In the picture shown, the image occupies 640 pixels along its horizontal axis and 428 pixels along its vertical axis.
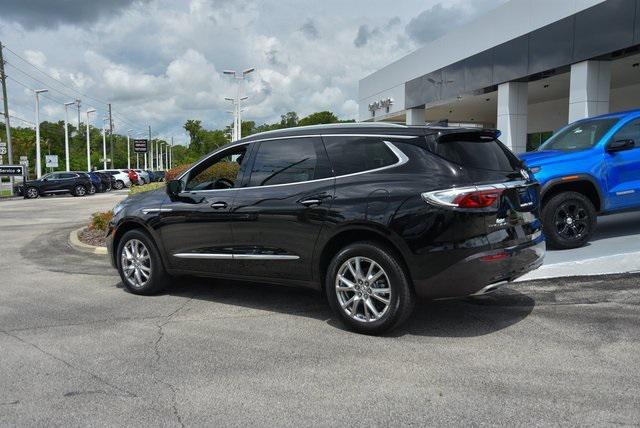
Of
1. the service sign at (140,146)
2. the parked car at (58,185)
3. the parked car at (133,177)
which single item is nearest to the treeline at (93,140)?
the service sign at (140,146)

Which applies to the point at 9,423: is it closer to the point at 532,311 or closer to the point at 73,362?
the point at 73,362

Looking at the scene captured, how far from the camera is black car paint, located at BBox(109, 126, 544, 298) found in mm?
4465

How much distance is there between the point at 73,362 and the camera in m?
4.49

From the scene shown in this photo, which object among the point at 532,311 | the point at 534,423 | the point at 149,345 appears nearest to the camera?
the point at 534,423

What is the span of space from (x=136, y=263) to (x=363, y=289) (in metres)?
3.19

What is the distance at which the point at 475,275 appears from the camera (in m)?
4.47

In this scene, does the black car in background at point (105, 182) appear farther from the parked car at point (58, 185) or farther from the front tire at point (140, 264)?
the front tire at point (140, 264)

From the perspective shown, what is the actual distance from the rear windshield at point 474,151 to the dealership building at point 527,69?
43.0 ft

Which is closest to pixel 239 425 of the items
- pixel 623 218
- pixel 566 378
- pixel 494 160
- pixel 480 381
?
pixel 480 381

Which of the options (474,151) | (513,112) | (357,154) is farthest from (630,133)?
(513,112)

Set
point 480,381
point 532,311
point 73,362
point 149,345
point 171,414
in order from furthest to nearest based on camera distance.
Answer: point 532,311 → point 149,345 → point 73,362 → point 480,381 → point 171,414

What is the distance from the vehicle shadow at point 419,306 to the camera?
16.9 ft

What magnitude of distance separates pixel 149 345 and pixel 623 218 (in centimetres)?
840

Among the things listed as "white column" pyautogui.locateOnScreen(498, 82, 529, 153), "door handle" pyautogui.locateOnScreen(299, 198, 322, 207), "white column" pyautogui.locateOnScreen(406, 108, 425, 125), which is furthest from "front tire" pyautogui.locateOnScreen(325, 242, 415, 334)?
"white column" pyautogui.locateOnScreen(406, 108, 425, 125)
